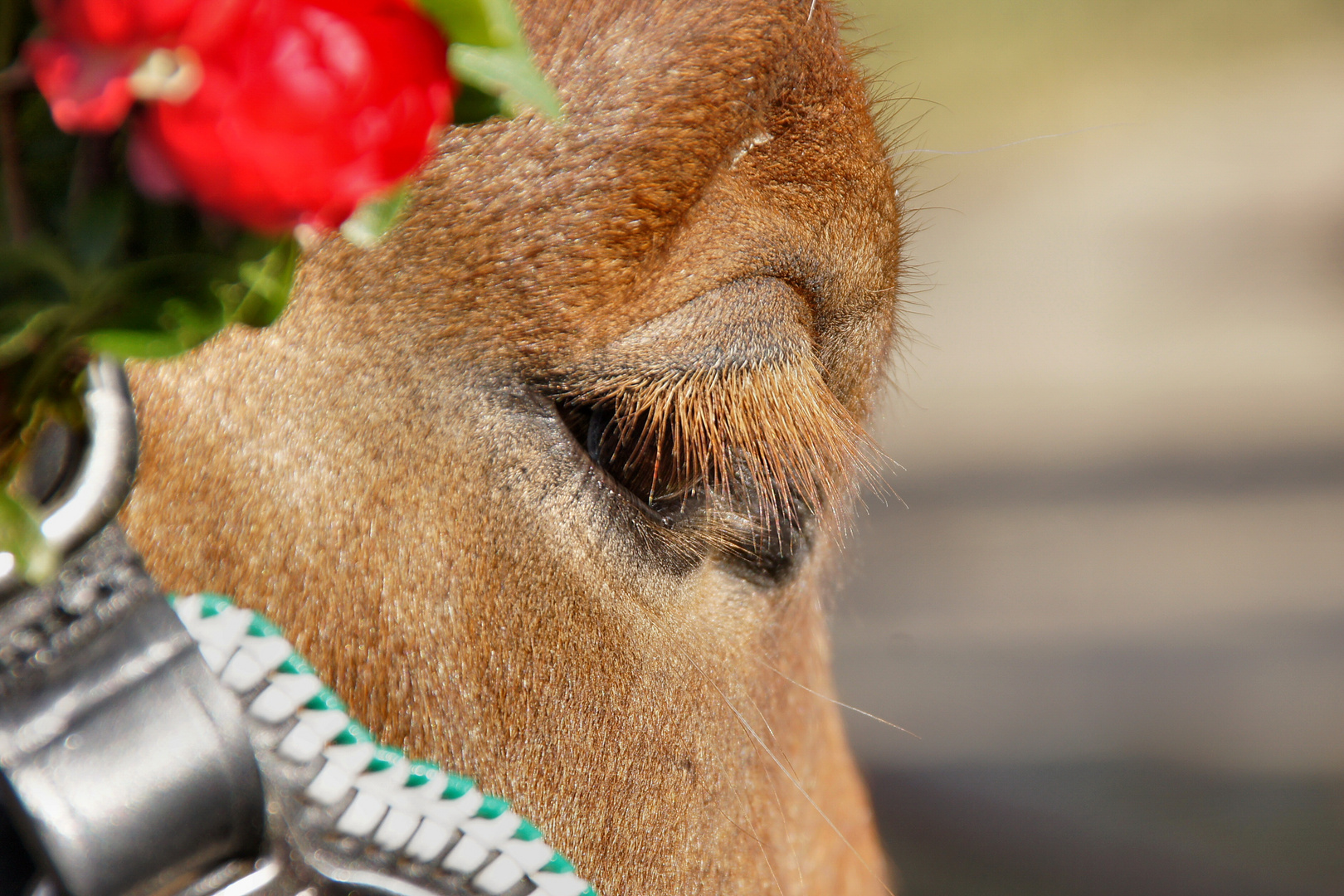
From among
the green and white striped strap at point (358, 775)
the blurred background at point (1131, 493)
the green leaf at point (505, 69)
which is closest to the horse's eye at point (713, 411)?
the green and white striped strap at point (358, 775)

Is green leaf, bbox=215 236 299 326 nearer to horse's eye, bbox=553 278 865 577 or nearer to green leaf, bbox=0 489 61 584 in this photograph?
green leaf, bbox=0 489 61 584

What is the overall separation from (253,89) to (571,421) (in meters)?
0.39

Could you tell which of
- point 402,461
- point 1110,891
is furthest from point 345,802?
point 1110,891

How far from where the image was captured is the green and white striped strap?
0.47 m

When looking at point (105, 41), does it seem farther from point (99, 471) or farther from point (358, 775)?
point (358, 775)

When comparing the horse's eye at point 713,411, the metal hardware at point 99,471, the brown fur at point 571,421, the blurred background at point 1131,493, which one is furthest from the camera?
the blurred background at point 1131,493

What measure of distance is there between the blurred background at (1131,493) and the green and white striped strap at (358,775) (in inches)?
95.5

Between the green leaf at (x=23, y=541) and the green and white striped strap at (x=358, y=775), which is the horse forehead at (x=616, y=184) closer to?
the green and white striped strap at (x=358, y=775)

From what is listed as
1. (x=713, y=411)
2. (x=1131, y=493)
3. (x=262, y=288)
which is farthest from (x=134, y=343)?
(x=1131, y=493)

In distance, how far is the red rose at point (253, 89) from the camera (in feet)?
0.80

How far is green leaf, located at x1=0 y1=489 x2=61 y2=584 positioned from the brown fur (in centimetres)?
23

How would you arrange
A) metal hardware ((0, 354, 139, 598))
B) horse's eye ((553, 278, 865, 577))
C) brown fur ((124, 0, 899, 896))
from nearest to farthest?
metal hardware ((0, 354, 139, 598))
brown fur ((124, 0, 899, 896))
horse's eye ((553, 278, 865, 577))

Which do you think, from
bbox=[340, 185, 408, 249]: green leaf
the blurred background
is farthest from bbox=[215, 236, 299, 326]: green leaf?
the blurred background

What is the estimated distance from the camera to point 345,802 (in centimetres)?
49
